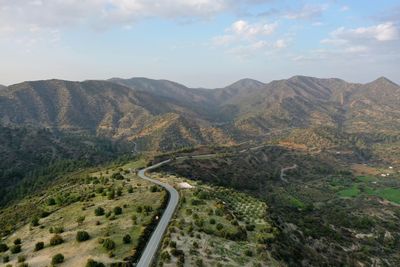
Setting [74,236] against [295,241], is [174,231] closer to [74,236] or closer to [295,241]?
[74,236]

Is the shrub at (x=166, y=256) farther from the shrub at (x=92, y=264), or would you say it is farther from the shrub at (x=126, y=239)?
the shrub at (x=92, y=264)

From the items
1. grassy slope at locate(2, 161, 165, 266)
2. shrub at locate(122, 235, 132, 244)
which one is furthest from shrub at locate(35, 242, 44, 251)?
shrub at locate(122, 235, 132, 244)

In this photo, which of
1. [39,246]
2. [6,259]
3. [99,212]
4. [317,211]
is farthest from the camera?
[317,211]

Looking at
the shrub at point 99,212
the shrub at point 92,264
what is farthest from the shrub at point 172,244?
the shrub at point 99,212

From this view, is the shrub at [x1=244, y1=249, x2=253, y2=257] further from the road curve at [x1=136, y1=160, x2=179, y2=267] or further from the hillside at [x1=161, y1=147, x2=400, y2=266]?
the road curve at [x1=136, y1=160, x2=179, y2=267]

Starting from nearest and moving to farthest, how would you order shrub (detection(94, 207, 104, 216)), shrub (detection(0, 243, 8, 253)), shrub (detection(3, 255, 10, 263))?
shrub (detection(3, 255, 10, 263)), shrub (detection(0, 243, 8, 253)), shrub (detection(94, 207, 104, 216))

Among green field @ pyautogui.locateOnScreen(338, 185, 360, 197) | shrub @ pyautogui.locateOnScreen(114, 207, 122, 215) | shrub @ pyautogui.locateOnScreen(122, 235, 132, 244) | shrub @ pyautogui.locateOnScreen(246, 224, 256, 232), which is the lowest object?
green field @ pyautogui.locateOnScreen(338, 185, 360, 197)

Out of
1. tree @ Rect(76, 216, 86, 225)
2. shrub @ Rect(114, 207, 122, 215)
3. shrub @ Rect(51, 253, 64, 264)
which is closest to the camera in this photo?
shrub @ Rect(51, 253, 64, 264)

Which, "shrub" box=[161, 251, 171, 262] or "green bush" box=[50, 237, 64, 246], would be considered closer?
"shrub" box=[161, 251, 171, 262]

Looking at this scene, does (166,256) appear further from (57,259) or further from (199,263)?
(57,259)

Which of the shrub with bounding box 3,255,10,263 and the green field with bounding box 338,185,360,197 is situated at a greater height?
the shrub with bounding box 3,255,10,263

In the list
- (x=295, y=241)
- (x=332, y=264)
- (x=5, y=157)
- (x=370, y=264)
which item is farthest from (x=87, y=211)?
(x=5, y=157)

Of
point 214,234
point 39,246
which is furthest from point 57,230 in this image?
point 214,234
